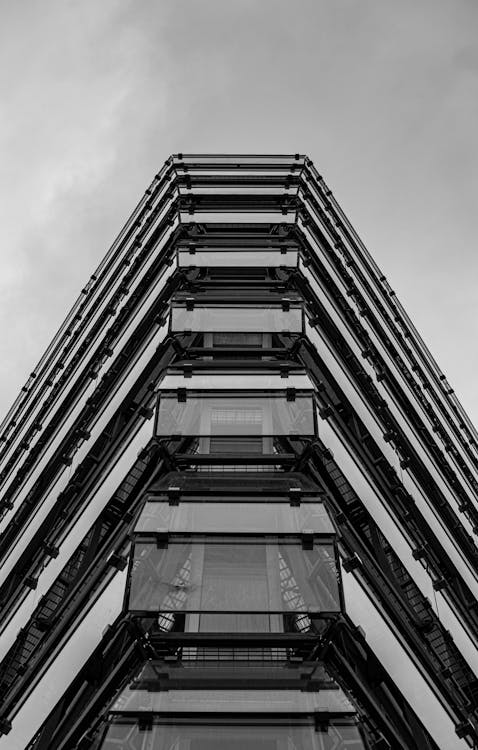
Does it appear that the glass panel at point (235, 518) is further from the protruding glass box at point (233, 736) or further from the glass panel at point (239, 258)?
→ the glass panel at point (239, 258)

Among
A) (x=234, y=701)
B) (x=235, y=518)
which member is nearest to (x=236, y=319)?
(x=235, y=518)

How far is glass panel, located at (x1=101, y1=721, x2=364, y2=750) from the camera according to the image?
292 inches

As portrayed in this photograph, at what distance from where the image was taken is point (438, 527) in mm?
16625

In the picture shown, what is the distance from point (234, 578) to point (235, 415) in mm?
3431

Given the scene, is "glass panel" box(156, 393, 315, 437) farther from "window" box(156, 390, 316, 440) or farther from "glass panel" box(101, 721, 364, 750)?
"glass panel" box(101, 721, 364, 750)

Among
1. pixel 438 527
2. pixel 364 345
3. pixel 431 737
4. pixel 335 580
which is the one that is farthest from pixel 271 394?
pixel 364 345

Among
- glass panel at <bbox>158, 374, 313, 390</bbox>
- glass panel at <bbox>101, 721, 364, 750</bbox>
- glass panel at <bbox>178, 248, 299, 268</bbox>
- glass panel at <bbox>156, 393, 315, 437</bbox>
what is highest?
glass panel at <bbox>178, 248, 299, 268</bbox>

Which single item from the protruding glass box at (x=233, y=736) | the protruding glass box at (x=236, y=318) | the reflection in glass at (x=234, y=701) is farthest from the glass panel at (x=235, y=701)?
the protruding glass box at (x=236, y=318)

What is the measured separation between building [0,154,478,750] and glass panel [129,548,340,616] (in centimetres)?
2

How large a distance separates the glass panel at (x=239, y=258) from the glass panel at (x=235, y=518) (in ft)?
28.7

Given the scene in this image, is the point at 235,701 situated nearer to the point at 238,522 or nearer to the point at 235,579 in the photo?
the point at 235,579

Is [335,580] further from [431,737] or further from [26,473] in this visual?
[26,473]

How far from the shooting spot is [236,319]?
1458cm

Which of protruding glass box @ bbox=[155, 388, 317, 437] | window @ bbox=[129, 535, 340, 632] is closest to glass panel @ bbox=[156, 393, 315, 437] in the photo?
protruding glass box @ bbox=[155, 388, 317, 437]
